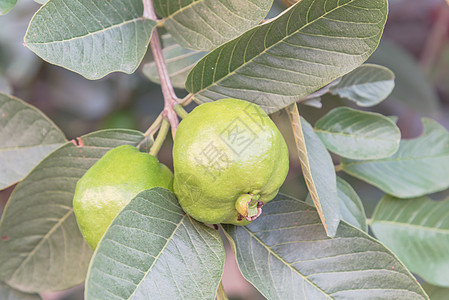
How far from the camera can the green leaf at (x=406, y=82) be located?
5.39ft

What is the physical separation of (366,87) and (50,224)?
28.6 inches

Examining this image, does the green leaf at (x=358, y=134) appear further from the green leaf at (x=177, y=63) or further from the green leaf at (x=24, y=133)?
the green leaf at (x=24, y=133)

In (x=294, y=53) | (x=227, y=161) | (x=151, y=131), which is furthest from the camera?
(x=151, y=131)

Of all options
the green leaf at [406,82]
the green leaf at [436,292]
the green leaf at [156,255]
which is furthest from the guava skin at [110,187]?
the green leaf at [406,82]

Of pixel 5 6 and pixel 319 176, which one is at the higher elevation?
pixel 5 6

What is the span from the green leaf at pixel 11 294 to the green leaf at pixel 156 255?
53cm

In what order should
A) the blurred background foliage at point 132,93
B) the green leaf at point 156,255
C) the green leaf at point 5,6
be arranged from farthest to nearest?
the blurred background foliage at point 132,93
the green leaf at point 5,6
the green leaf at point 156,255

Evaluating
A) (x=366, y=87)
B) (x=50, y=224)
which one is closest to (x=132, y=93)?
(x=50, y=224)

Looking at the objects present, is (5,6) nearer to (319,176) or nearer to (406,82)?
(319,176)

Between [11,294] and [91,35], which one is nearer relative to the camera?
[91,35]

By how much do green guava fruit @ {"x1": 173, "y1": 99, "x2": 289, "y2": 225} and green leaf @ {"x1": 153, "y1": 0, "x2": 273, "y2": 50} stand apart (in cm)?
15

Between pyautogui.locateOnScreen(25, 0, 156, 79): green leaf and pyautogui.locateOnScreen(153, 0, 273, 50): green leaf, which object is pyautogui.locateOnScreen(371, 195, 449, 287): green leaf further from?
pyautogui.locateOnScreen(25, 0, 156, 79): green leaf

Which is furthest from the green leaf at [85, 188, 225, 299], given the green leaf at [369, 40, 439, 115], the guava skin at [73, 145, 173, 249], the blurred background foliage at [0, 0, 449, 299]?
the green leaf at [369, 40, 439, 115]

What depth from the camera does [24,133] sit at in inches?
39.7
